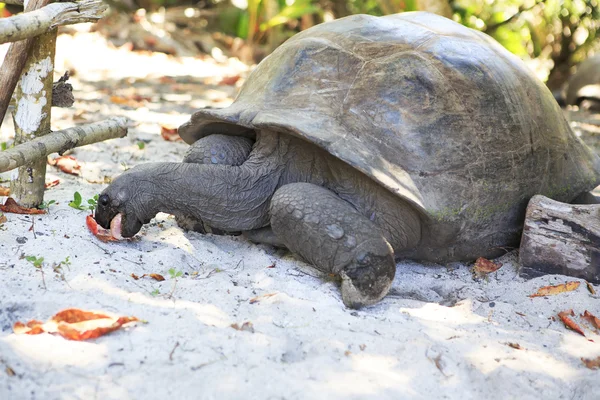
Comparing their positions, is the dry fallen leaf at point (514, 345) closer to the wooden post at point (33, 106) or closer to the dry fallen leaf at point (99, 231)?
the dry fallen leaf at point (99, 231)

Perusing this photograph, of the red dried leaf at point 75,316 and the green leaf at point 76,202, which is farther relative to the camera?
the green leaf at point 76,202

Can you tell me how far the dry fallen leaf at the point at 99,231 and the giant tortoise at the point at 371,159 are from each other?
0.05 metres

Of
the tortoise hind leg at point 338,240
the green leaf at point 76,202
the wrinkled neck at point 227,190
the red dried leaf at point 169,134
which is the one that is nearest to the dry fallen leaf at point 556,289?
the tortoise hind leg at point 338,240

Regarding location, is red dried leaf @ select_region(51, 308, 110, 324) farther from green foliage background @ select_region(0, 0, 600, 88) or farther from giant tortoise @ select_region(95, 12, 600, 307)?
green foliage background @ select_region(0, 0, 600, 88)

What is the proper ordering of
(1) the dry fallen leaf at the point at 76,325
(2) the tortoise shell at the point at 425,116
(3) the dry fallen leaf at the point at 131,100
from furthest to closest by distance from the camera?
(3) the dry fallen leaf at the point at 131,100, (2) the tortoise shell at the point at 425,116, (1) the dry fallen leaf at the point at 76,325

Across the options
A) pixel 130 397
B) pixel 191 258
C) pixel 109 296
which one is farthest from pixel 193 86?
pixel 130 397

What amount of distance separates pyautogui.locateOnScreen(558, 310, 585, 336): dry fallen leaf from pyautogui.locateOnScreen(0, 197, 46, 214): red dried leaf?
241cm

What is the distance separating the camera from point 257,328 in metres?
2.36

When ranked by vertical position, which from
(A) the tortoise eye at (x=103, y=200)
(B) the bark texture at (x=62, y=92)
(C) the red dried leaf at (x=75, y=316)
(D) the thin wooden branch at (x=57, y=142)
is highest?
(B) the bark texture at (x=62, y=92)

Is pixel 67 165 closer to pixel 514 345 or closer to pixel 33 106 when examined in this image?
pixel 33 106

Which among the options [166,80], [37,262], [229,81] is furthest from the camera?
[229,81]

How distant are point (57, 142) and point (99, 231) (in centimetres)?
46

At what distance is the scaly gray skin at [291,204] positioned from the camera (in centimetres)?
279

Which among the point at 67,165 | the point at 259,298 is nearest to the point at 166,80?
the point at 67,165
